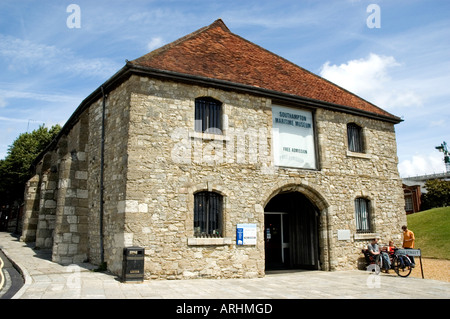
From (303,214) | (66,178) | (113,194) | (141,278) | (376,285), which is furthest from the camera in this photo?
(303,214)

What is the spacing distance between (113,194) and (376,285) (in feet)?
26.7

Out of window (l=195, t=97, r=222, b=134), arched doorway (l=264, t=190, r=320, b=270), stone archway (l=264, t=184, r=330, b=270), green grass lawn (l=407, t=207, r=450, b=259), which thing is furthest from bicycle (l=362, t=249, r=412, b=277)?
window (l=195, t=97, r=222, b=134)

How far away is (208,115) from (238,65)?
10.2ft

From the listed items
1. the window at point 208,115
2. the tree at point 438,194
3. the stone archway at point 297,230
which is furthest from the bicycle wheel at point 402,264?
the tree at point 438,194

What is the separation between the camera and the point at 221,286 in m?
8.99

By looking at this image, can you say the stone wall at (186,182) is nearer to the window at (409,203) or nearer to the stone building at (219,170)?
the stone building at (219,170)

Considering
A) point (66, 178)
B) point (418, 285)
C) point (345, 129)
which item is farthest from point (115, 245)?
point (345, 129)

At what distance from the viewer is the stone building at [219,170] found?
402 inches

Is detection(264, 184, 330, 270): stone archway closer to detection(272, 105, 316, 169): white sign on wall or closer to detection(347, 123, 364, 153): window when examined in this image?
detection(272, 105, 316, 169): white sign on wall

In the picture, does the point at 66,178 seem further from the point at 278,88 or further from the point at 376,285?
the point at 376,285

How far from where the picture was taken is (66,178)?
1240 centimetres

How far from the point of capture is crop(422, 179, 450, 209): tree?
3775 cm

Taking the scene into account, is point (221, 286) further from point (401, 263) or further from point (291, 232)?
point (401, 263)

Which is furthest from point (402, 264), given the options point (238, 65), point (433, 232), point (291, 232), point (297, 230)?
point (433, 232)
